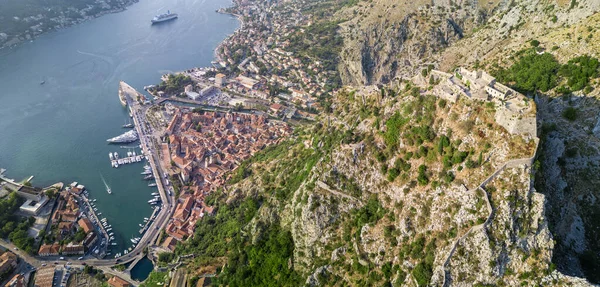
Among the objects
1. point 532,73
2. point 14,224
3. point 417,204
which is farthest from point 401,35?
point 14,224

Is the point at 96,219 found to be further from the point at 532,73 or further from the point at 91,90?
the point at 532,73

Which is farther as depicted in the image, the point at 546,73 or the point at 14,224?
the point at 14,224

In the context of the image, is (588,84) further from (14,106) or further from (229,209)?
(14,106)

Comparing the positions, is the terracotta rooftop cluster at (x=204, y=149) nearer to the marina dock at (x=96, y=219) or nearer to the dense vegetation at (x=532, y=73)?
the marina dock at (x=96, y=219)

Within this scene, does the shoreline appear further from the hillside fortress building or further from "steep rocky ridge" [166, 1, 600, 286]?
the hillside fortress building

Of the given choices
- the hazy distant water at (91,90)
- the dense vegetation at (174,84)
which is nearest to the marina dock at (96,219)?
the hazy distant water at (91,90)

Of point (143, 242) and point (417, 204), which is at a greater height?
point (417, 204)

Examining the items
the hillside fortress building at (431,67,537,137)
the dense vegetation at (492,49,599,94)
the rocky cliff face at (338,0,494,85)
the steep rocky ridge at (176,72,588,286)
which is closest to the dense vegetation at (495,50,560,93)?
the dense vegetation at (492,49,599,94)
